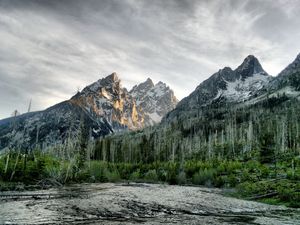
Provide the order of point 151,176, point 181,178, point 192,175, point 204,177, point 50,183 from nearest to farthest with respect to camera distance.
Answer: point 50,183 < point 204,177 < point 181,178 < point 192,175 < point 151,176

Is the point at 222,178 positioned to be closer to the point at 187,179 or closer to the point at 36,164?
the point at 187,179

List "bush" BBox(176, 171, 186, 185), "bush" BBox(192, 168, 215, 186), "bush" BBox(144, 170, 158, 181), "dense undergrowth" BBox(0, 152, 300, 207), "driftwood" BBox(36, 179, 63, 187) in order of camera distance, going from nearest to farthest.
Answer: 1. "dense undergrowth" BBox(0, 152, 300, 207)
2. "driftwood" BBox(36, 179, 63, 187)
3. "bush" BBox(192, 168, 215, 186)
4. "bush" BBox(176, 171, 186, 185)
5. "bush" BBox(144, 170, 158, 181)

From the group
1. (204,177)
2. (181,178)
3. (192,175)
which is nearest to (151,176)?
(192,175)

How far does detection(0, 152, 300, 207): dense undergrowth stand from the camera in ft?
175

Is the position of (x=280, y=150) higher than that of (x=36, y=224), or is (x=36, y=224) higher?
(x=280, y=150)

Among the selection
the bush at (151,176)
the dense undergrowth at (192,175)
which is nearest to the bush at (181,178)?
the dense undergrowth at (192,175)

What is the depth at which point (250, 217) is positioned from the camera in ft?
102

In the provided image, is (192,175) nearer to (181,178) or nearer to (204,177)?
(181,178)

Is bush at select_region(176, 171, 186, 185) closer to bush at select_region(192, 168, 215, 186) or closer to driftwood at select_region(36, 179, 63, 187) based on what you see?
bush at select_region(192, 168, 215, 186)

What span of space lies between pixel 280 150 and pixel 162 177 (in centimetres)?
4928

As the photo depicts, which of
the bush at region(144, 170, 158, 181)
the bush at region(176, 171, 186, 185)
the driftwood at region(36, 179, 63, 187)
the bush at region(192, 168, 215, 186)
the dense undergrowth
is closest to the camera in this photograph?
the dense undergrowth

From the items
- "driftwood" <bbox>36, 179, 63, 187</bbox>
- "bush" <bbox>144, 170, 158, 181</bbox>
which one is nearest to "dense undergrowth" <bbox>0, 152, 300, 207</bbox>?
"bush" <bbox>144, 170, 158, 181</bbox>

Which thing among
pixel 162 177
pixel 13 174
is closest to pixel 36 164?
pixel 13 174

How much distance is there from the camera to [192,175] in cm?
9562
